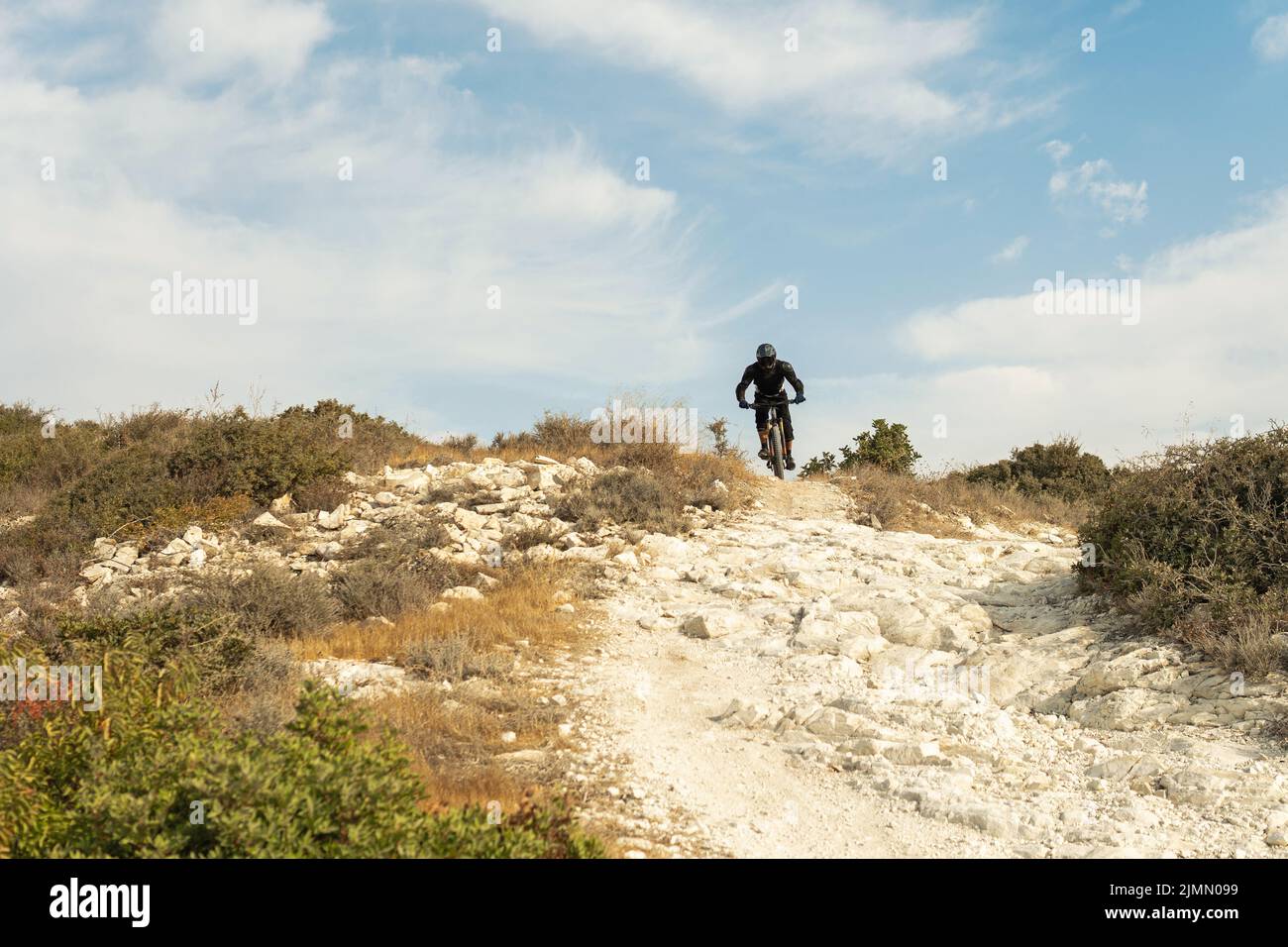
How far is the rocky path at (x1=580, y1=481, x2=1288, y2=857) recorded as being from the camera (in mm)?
5941

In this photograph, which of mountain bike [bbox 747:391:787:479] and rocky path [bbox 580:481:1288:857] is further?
mountain bike [bbox 747:391:787:479]

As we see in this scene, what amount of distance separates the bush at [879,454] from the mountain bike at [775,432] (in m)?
4.05

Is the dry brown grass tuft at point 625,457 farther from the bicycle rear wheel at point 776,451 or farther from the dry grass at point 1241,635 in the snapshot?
the dry grass at point 1241,635

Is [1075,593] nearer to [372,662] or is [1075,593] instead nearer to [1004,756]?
[1004,756]

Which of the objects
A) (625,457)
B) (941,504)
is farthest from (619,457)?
(941,504)

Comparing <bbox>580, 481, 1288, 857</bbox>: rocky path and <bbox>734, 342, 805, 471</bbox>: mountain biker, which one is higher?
<bbox>734, 342, 805, 471</bbox>: mountain biker

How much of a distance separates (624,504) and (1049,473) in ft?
41.1

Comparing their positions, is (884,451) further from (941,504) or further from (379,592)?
(379,592)

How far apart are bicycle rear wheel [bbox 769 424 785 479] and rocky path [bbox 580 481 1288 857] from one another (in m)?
4.98

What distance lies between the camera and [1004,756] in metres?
7.19

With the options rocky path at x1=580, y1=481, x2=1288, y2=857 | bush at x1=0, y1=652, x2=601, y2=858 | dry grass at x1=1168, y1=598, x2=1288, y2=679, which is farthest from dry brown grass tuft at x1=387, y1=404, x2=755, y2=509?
bush at x1=0, y1=652, x2=601, y2=858

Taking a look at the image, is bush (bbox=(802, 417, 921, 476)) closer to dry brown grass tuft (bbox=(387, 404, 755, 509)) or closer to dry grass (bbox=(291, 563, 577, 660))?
dry brown grass tuft (bbox=(387, 404, 755, 509))

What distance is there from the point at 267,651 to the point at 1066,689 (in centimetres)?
728
